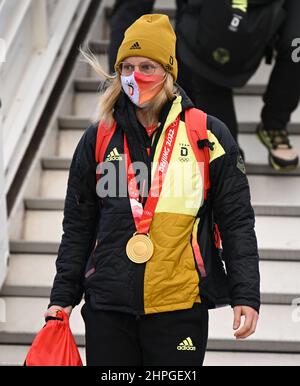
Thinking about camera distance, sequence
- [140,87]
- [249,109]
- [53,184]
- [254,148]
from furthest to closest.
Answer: [249,109], [254,148], [53,184], [140,87]

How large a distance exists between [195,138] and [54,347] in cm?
90

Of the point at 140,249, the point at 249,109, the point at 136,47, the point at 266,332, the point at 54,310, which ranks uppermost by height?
the point at 249,109

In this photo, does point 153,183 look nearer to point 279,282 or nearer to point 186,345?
point 186,345

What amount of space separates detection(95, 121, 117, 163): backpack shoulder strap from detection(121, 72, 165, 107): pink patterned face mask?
0.44ft

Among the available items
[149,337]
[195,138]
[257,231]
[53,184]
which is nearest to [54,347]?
[149,337]

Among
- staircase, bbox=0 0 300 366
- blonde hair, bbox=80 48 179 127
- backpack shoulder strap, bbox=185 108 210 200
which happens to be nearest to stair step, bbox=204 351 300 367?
staircase, bbox=0 0 300 366

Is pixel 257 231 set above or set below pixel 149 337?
above

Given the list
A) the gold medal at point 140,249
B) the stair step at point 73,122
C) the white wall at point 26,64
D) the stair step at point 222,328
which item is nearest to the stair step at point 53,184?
the white wall at point 26,64

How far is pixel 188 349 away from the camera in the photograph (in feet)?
11.9

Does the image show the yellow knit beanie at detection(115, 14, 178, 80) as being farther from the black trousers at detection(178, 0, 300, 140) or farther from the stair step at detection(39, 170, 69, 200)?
the stair step at detection(39, 170, 69, 200)

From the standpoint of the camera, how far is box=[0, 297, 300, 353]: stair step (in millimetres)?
5152

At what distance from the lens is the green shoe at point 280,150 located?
6.00m

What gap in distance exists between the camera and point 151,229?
3619 millimetres

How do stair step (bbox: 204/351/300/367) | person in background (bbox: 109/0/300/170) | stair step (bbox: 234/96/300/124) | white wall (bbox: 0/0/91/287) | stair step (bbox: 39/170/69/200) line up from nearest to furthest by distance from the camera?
stair step (bbox: 204/351/300/367)
person in background (bbox: 109/0/300/170)
white wall (bbox: 0/0/91/287)
stair step (bbox: 39/170/69/200)
stair step (bbox: 234/96/300/124)
